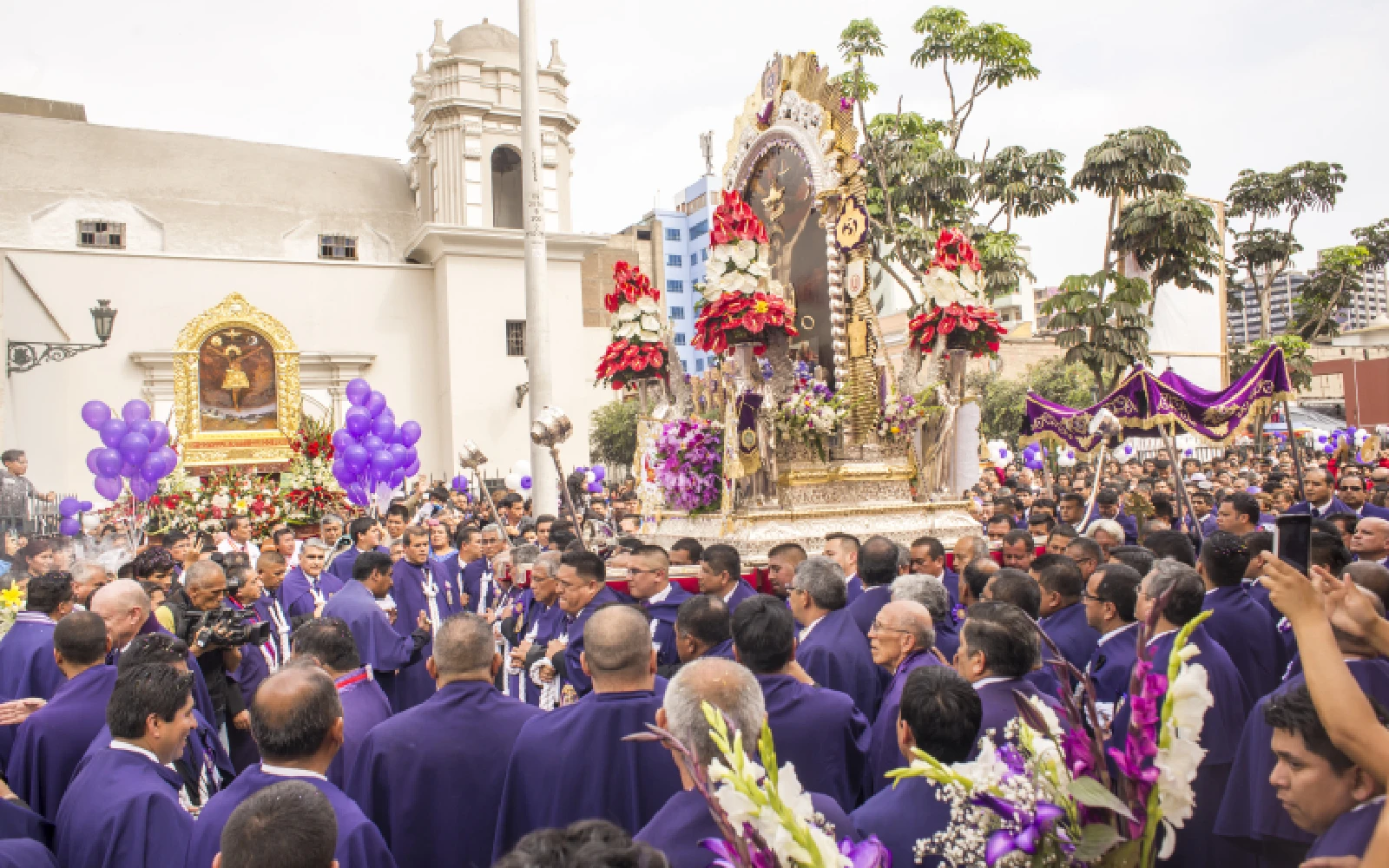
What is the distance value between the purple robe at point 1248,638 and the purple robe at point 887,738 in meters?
1.69

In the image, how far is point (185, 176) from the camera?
28.3 metres

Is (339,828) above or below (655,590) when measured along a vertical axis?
below

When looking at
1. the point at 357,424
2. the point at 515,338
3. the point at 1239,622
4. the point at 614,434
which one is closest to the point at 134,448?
the point at 357,424

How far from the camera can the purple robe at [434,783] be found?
11.9 ft

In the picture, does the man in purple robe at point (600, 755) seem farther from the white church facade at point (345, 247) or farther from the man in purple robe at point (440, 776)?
the white church facade at point (345, 247)

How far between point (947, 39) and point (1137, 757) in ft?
59.2

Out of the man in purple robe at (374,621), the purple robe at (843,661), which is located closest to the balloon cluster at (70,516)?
the man in purple robe at (374,621)

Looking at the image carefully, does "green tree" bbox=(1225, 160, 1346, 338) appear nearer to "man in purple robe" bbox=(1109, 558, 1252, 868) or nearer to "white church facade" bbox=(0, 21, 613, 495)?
"white church facade" bbox=(0, 21, 613, 495)

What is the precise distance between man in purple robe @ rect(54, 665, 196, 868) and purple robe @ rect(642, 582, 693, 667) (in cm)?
263

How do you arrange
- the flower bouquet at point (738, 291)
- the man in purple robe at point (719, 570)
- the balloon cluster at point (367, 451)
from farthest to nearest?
the balloon cluster at point (367, 451) → the flower bouquet at point (738, 291) → the man in purple robe at point (719, 570)

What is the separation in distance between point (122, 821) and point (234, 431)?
77.7ft

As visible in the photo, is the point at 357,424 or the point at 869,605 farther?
the point at 357,424

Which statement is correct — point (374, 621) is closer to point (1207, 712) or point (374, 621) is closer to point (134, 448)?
point (1207, 712)

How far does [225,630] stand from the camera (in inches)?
203
